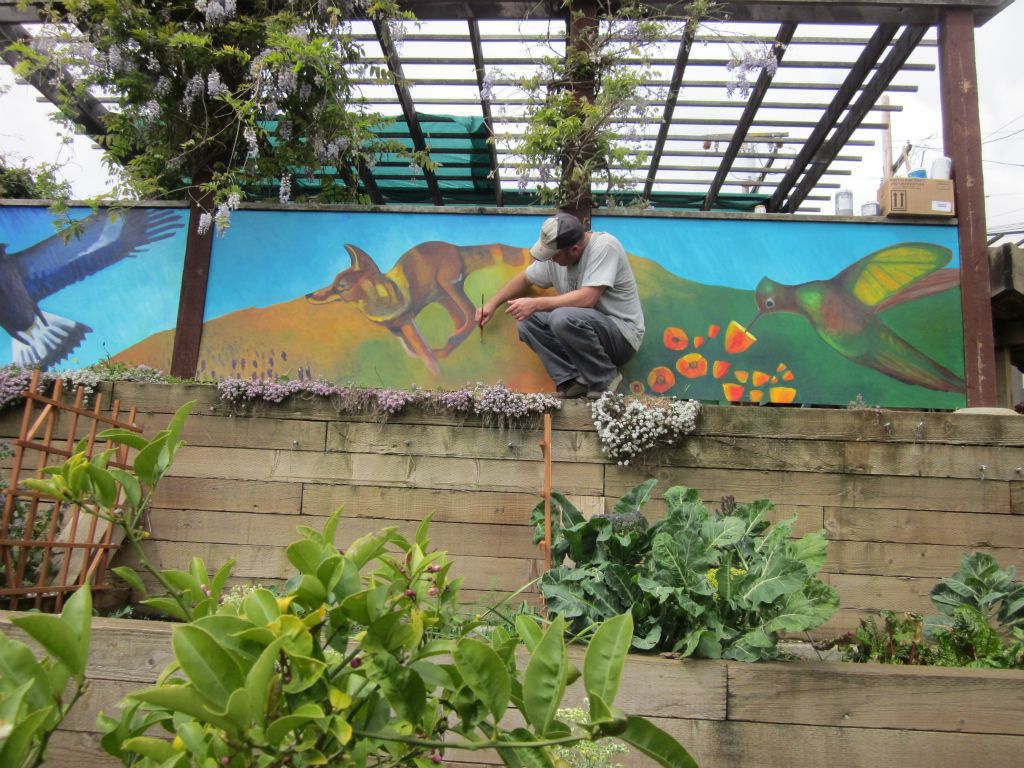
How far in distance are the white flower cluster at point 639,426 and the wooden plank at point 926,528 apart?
0.71m

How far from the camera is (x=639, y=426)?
3293 mm

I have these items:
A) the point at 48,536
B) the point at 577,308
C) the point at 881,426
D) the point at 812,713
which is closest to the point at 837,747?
the point at 812,713

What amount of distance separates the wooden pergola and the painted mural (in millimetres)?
135

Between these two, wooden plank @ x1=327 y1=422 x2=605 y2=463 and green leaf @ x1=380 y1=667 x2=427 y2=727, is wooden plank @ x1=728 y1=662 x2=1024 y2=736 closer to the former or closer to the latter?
green leaf @ x1=380 y1=667 x2=427 y2=727

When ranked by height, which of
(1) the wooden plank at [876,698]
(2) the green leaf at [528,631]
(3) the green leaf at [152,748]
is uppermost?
(2) the green leaf at [528,631]

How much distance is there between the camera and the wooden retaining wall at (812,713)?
171cm

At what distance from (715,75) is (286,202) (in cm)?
352

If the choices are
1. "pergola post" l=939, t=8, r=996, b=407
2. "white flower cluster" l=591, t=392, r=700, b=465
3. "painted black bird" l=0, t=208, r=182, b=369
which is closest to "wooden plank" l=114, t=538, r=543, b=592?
"white flower cluster" l=591, t=392, r=700, b=465

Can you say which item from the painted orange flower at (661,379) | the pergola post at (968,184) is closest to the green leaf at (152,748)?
the painted orange flower at (661,379)

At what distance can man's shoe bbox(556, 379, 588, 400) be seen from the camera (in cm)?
369

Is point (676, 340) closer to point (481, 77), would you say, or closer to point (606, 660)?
point (481, 77)

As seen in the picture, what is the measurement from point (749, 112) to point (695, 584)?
526 centimetres

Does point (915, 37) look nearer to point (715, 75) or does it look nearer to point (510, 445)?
point (715, 75)

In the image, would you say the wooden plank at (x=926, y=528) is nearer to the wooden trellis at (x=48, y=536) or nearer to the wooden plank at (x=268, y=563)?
the wooden plank at (x=268, y=563)
